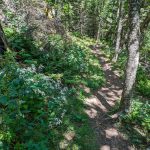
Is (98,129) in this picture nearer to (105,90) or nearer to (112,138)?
(112,138)

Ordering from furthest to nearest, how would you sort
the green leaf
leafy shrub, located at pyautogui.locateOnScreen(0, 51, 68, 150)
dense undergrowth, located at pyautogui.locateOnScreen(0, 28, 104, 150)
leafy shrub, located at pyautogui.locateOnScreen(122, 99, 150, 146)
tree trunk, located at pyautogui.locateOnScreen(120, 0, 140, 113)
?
leafy shrub, located at pyautogui.locateOnScreen(122, 99, 150, 146) → tree trunk, located at pyautogui.locateOnScreen(120, 0, 140, 113) → dense undergrowth, located at pyautogui.locateOnScreen(0, 28, 104, 150) → leafy shrub, located at pyautogui.locateOnScreen(0, 51, 68, 150) → the green leaf

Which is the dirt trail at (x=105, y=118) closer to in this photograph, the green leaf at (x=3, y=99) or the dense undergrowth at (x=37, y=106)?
the dense undergrowth at (x=37, y=106)

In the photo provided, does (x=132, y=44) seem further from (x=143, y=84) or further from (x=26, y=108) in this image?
(x=143, y=84)

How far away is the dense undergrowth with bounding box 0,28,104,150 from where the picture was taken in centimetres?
660

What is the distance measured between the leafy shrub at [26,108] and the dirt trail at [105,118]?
1.81 m

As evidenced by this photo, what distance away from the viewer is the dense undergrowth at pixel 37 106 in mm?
6598

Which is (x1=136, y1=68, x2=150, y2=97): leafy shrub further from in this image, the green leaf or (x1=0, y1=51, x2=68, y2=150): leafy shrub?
the green leaf

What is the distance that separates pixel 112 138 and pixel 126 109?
4.57ft

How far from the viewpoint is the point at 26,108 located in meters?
7.50

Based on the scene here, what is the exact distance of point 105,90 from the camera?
46.9 feet

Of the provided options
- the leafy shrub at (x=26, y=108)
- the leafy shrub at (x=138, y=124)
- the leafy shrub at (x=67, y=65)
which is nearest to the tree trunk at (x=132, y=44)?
the leafy shrub at (x=138, y=124)

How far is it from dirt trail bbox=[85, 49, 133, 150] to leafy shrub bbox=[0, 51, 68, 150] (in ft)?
5.93

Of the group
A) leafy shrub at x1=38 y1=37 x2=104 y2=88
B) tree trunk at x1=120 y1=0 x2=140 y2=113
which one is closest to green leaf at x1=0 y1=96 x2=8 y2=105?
tree trunk at x1=120 y1=0 x2=140 y2=113

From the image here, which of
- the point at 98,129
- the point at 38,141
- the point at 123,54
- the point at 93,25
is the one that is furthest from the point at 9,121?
the point at 93,25
